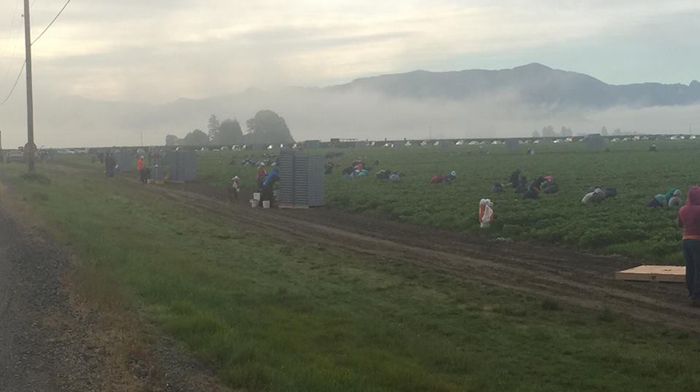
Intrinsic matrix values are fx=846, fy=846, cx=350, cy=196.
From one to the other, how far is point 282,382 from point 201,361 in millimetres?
1197

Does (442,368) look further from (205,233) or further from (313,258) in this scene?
(205,233)

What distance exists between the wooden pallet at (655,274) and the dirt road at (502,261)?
0.47 ft

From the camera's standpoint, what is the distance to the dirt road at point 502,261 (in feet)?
42.9

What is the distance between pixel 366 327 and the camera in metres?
11.5

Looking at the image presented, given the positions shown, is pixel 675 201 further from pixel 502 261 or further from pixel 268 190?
pixel 268 190

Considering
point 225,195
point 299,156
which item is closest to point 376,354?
point 299,156

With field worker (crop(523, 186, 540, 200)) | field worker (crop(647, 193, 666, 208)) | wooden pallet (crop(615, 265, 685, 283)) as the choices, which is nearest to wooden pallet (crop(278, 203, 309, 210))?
field worker (crop(523, 186, 540, 200))

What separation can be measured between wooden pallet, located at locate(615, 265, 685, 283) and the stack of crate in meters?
18.8

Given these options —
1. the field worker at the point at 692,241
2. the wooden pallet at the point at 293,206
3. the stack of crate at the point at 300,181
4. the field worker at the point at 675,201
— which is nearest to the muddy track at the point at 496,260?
the field worker at the point at 692,241

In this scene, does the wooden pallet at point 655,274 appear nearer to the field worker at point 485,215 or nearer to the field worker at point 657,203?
the field worker at point 485,215

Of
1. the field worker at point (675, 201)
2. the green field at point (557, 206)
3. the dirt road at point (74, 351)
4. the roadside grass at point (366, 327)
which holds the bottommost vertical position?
the roadside grass at point (366, 327)

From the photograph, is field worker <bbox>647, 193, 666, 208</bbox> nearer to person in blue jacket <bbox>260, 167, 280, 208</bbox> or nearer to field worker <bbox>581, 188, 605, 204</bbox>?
field worker <bbox>581, 188, 605, 204</bbox>

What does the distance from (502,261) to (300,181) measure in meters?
15.9

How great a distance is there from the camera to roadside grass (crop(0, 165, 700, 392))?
902cm
